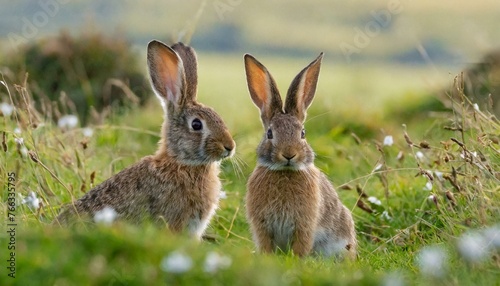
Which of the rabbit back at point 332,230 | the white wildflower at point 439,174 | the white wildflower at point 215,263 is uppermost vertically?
the white wildflower at point 215,263

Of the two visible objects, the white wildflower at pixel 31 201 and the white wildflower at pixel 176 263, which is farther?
the white wildflower at pixel 31 201

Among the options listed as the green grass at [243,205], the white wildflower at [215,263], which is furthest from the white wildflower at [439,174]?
the white wildflower at [215,263]

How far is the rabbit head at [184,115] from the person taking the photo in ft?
21.8

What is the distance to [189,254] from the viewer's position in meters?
4.60

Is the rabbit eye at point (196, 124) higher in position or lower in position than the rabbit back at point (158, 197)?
higher

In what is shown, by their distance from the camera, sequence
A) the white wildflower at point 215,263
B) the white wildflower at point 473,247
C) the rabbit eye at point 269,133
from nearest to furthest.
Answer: the white wildflower at point 215,263 < the white wildflower at point 473,247 < the rabbit eye at point 269,133

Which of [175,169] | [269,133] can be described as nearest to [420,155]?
[269,133]

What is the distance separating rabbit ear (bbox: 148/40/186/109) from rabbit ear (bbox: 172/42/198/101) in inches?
3.6

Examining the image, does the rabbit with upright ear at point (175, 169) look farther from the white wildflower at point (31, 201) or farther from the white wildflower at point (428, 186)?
the white wildflower at point (428, 186)

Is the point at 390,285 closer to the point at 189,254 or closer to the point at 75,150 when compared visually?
the point at 189,254

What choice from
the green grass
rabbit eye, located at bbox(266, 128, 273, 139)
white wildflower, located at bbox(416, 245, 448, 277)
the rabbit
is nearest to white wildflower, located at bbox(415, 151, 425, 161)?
the green grass

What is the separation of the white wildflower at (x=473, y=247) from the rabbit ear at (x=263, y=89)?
5.99ft

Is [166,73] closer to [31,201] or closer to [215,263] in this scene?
[31,201]

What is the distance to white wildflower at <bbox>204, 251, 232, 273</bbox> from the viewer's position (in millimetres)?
4371
